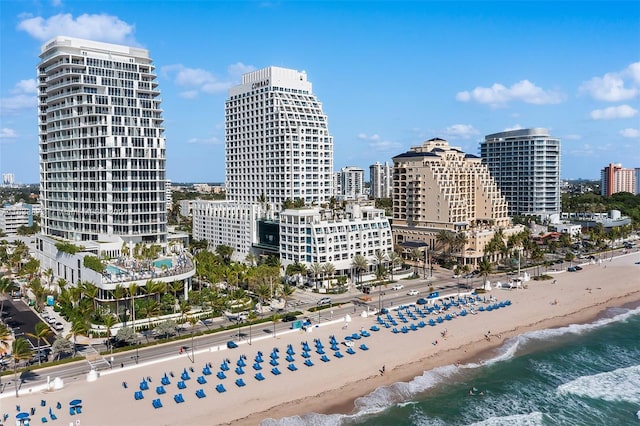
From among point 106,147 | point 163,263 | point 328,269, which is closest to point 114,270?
point 163,263

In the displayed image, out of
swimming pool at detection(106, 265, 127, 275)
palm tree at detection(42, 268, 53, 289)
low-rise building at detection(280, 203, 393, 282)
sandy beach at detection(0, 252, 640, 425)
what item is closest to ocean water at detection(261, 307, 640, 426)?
sandy beach at detection(0, 252, 640, 425)

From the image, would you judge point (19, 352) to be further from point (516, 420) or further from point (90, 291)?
point (516, 420)

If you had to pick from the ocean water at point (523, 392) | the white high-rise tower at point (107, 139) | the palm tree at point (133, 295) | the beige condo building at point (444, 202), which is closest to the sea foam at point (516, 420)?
the ocean water at point (523, 392)

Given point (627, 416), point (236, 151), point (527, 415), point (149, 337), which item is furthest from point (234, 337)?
point (236, 151)

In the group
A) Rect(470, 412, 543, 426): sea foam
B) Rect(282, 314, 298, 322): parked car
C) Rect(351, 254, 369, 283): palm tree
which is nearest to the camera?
Rect(470, 412, 543, 426): sea foam

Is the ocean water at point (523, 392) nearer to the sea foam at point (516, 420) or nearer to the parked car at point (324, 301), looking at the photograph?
the sea foam at point (516, 420)

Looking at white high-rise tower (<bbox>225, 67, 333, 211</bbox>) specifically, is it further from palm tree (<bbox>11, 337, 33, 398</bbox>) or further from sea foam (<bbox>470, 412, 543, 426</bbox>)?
sea foam (<bbox>470, 412, 543, 426</bbox>)
